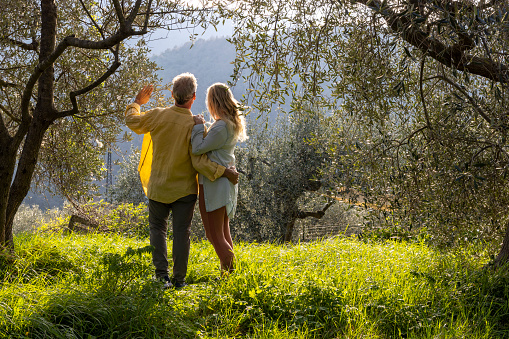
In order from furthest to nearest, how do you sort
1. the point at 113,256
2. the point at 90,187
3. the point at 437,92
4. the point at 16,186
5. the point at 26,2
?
the point at 90,187 → the point at 26,2 → the point at 437,92 → the point at 16,186 → the point at 113,256

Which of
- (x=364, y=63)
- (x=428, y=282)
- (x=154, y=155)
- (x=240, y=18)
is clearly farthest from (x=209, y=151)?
(x=428, y=282)

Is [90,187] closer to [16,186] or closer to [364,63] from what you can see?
[16,186]

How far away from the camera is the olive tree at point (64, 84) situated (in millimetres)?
4973

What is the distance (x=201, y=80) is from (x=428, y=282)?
128m

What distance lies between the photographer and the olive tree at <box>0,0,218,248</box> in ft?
16.3

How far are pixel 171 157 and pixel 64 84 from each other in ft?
12.1

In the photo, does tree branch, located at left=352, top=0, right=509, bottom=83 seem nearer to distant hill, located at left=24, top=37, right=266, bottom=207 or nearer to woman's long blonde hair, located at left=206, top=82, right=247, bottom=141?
woman's long blonde hair, located at left=206, top=82, right=247, bottom=141

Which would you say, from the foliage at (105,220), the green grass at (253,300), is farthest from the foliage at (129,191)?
the green grass at (253,300)

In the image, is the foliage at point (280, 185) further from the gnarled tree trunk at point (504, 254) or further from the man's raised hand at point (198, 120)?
the man's raised hand at point (198, 120)

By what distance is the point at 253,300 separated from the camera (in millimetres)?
3947

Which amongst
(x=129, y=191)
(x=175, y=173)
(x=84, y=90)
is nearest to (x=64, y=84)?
(x=84, y=90)

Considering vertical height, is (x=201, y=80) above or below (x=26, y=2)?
A: above

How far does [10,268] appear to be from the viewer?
4578 millimetres

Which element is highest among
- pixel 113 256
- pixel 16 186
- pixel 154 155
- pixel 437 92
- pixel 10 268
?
pixel 437 92
